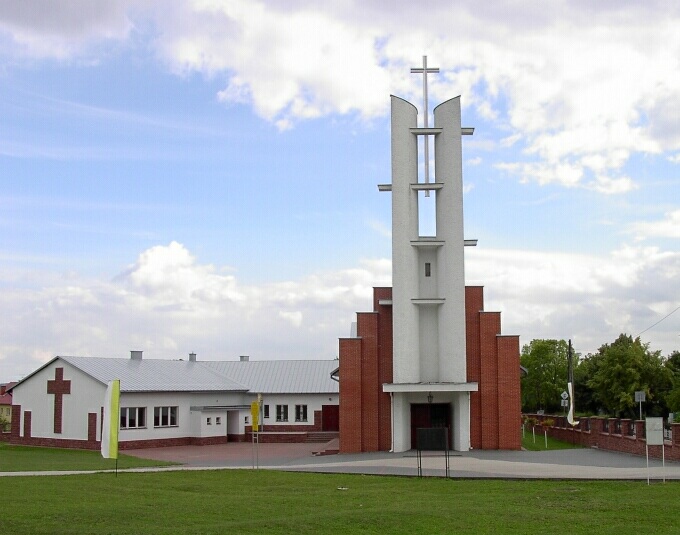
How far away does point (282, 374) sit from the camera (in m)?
62.9

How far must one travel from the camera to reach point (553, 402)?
314 ft

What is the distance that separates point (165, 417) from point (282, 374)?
12790 millimetres

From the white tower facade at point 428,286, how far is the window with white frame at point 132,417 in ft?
54.6

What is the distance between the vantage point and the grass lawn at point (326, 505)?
17.0 metres

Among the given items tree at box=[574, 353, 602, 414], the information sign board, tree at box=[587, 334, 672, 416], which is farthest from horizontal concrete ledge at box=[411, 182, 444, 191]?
tree at box=[574, 353, 602, 414]

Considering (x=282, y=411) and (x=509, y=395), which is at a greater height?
(x=509, y=395)

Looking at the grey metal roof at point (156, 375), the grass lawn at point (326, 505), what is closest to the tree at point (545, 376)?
the grey metal roof at point (156, 375)

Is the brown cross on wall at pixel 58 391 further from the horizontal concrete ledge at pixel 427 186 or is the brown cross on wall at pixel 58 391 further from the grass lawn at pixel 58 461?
the horizontal concrete ledge at pixel 427 186

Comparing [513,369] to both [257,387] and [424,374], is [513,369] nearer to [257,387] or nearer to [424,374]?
[424,374]

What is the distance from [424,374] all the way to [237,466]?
11.7 m

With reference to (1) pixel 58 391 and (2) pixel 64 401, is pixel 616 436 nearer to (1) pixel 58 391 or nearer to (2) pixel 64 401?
(2) pixel 64 401

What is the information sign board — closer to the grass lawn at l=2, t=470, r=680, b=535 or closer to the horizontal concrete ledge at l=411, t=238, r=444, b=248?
the grass lawn at l=2, t=470, r=680, b=535

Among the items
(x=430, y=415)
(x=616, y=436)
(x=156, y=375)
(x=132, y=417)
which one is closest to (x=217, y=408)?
(x=156, y=375)

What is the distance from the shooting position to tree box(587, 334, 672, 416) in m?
70.1
